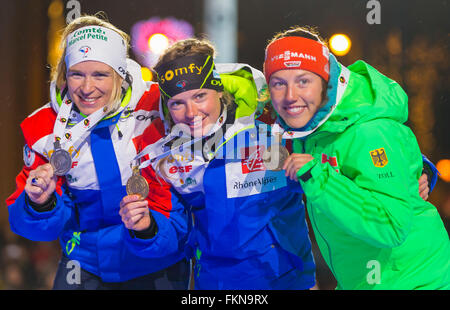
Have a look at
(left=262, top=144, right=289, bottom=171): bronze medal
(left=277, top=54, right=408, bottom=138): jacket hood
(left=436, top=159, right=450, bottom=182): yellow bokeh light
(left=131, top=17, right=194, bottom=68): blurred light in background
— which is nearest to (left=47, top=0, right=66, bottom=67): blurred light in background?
(left=131, top=17, right=194, bottom=68): blurred light in background

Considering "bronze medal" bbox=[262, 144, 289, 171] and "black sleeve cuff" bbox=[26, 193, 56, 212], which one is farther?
"black sleeve cuff" bbox=[26, 193, 56, 212]

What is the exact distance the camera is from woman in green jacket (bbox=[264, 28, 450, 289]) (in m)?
1.76

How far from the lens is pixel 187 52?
86.8 inches

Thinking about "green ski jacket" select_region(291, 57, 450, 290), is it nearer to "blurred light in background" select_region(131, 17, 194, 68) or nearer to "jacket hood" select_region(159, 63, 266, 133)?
"jacket hood" select_region(159, 63, 266, 133)

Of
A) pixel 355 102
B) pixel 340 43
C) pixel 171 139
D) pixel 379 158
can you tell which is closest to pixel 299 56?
pixel 355 102

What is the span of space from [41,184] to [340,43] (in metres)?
2.02

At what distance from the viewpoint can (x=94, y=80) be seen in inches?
87.8

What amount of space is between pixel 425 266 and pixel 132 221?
1180 mm

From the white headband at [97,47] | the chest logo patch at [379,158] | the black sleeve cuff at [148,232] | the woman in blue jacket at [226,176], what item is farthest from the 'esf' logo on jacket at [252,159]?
the white headband at [97,47]

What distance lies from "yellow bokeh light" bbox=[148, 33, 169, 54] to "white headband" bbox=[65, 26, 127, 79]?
78 cm
